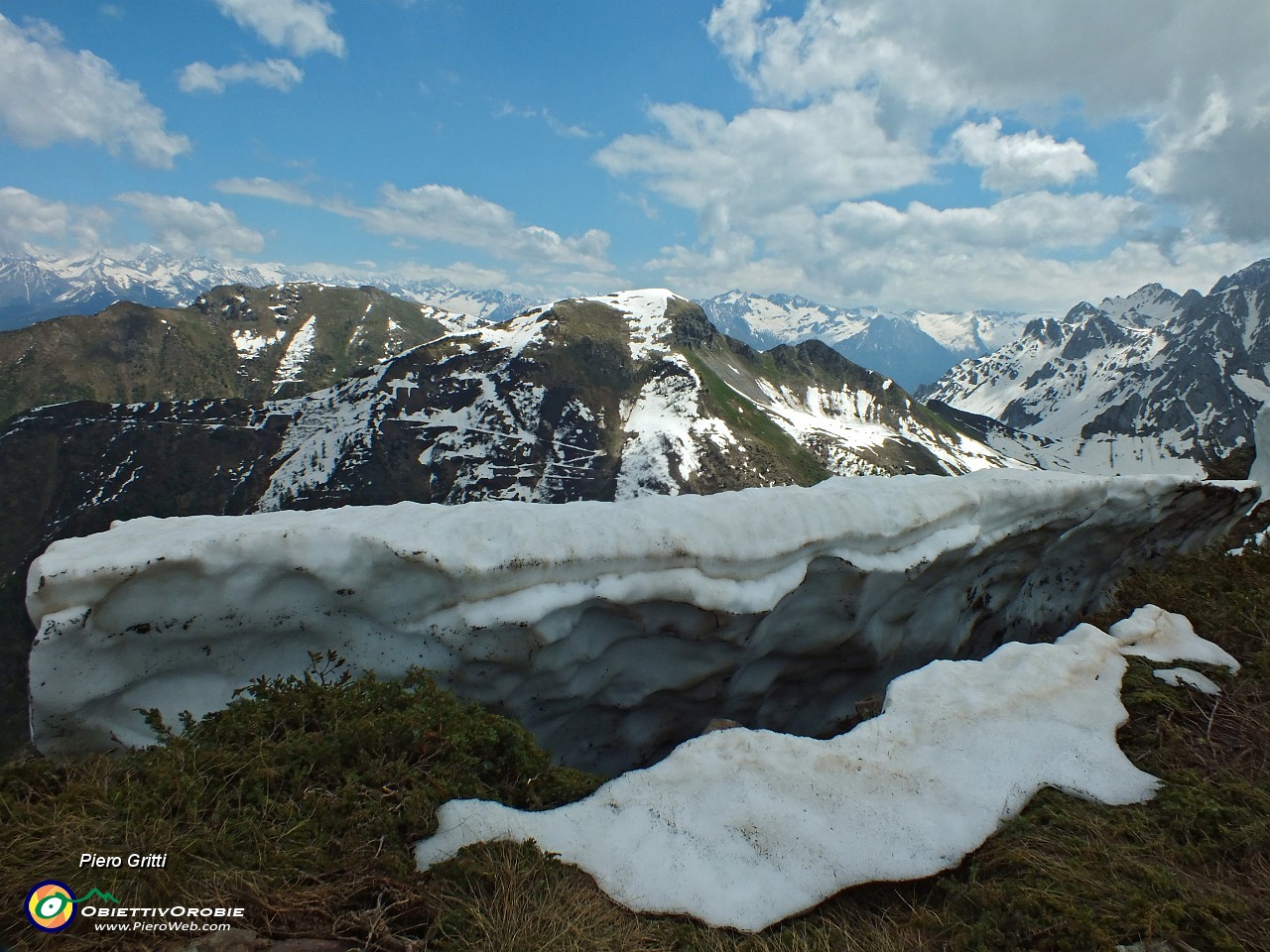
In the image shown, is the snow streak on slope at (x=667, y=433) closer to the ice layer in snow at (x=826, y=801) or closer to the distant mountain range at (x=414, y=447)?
the distant mountain range at (x=414, y=447)

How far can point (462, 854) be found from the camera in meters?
4.62

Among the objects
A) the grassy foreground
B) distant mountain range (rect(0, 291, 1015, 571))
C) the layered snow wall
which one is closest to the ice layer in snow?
the grassy foreground

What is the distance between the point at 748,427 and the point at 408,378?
10137 cm

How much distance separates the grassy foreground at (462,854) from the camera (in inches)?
152

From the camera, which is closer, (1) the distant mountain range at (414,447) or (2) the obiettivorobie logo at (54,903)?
(2) the obiettivorobie logo at (54,903)

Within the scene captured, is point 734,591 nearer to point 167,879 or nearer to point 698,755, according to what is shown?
point 698,755

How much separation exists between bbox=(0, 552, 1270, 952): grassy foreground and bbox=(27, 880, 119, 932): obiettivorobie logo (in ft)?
0.19

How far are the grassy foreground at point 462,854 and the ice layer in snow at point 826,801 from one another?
7.7 inches

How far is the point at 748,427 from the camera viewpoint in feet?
592

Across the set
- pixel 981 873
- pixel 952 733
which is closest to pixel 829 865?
pixel 981 873

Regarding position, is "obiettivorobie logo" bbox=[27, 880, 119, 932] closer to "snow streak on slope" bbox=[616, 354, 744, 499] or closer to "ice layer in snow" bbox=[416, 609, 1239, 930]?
"ice layer in snow" bbox=[416, 609, 1239, 930]

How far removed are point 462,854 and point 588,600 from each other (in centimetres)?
379

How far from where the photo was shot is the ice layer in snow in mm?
4863

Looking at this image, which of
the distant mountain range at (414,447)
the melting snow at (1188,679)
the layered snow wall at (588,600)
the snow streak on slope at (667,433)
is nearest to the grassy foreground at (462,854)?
the melting snow at (1188,679)
